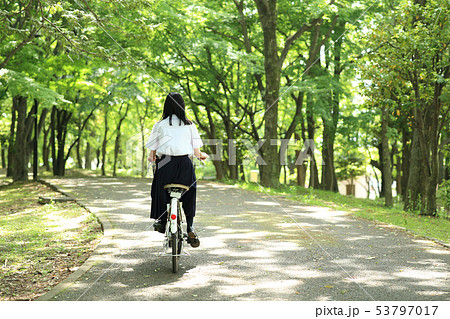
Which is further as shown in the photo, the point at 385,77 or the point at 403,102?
the point at 403,102

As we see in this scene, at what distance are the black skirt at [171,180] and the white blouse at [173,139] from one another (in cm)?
8

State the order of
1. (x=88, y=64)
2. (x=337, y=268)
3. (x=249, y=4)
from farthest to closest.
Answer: (x=249, y=4) < (x=88, y=64) < (x=337, y=268)

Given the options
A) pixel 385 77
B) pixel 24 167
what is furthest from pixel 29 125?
pixel 385 77

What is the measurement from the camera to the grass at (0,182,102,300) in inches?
219

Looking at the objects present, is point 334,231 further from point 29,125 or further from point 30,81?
point 29,125

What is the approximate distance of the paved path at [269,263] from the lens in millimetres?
4805

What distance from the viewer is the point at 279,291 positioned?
4.81m

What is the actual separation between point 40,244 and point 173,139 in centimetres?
325

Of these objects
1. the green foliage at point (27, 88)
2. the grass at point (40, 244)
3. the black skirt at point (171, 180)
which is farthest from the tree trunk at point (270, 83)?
the black skirt at point (171, 180)

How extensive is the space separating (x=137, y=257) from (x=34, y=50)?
11747mm

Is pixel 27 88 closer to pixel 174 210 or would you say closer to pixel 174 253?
pixel 174 210

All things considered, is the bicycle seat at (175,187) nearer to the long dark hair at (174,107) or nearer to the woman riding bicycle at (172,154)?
the woman riding bicycle at (172,154)

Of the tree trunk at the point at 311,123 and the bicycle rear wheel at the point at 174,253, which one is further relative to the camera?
the tree trunk at the point at 311,123

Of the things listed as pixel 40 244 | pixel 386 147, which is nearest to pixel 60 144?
pixel 386 147
